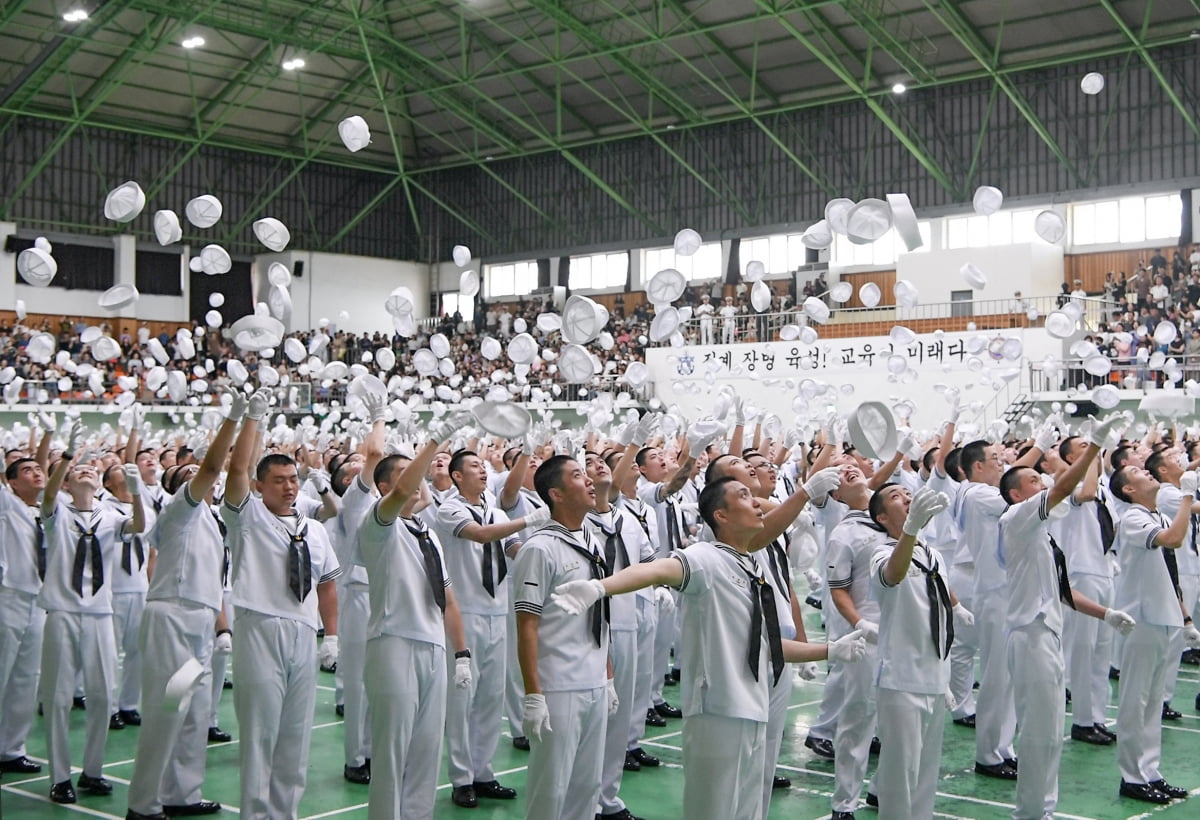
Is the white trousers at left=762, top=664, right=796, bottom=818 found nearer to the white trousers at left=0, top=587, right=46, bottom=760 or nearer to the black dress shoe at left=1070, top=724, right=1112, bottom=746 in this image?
the black dress shoe at left=1070, top=724, right=1112, bottom=746

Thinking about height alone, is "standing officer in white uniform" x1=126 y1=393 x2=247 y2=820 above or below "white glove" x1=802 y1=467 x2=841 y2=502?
below

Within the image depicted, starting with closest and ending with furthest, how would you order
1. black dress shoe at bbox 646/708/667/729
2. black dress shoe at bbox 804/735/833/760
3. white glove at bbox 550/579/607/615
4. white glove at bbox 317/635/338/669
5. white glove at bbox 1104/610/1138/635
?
white glove at bbox 550/579/607/615, white glove at bbox 317/635/338/669, white glove at bbox 1104/610/1138/635, black dress shoe at bbox 804/735/833/760, black dress shoe at bbox 646/708/667/729

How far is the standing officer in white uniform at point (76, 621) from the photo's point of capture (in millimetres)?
7824

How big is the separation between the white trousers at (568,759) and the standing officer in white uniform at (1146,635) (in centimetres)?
372

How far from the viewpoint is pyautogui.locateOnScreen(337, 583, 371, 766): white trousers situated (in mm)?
8250

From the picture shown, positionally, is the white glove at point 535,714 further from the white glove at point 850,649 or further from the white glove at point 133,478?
the white glove at point 133,478

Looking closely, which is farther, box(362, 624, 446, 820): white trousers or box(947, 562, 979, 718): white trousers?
box(947, 562, 979, 718): white trousers

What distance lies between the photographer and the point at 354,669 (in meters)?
8.38

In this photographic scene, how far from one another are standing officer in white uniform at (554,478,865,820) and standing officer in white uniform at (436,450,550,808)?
2.66 m

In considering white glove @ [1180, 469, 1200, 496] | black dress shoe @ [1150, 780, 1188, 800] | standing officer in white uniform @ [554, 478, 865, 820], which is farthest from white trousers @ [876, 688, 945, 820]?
white glove @ [1180, 469, 1200, 496]

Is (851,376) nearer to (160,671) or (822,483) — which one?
(160,671)

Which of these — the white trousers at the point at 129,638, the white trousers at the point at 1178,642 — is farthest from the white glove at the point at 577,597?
the white trousers at the point at 129,638

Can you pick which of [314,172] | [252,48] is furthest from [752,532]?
[314,172]

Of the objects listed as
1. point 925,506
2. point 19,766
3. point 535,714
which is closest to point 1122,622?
point 925,506
